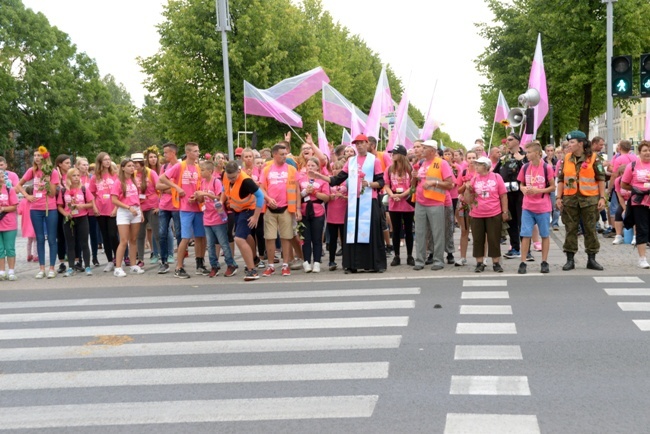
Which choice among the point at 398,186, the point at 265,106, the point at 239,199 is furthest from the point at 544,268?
the point at 265,106

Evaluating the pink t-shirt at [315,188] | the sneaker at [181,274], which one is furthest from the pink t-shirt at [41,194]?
the pink t-shirt at [315,188]

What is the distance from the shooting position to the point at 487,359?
682cm

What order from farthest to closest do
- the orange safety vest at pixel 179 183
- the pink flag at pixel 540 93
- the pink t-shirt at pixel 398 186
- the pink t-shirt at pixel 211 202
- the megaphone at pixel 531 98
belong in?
the pink flag at pixel 540 93
the megaphone at pixel 531 98
the pink t-shirt at pixel 398 186
the orange safety vest at pixel 179 183
the pink t-shirt at pixel 211 202

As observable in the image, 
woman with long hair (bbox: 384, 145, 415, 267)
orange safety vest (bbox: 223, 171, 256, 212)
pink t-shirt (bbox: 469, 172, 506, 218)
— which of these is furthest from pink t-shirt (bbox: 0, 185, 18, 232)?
pink t-shirt (bbox: 469, 172, 506, 218)

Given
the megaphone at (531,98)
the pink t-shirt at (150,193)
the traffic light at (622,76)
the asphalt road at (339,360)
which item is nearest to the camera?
the asphalt road at (339,360)

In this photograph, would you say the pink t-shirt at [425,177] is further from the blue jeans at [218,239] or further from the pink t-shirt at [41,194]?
the pink t-shirt at [41,194]

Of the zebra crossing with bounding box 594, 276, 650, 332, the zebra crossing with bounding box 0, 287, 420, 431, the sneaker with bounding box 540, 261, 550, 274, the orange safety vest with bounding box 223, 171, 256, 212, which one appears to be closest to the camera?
the zebra crossing with bounding box 0, 287, 420, 431

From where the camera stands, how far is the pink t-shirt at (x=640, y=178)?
12328 millimetres

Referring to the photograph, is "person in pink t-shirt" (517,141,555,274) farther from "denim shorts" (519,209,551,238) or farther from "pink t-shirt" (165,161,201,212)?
"pink t-shirt" (165,161,201,212)

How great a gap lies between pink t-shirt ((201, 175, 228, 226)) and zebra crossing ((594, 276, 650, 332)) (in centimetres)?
540

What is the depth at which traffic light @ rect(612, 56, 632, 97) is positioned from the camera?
57.2 ft

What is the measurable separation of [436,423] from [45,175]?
9.86 m

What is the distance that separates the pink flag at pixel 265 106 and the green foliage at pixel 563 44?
77.2 ft

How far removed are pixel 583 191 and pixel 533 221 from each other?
803 millimetres
